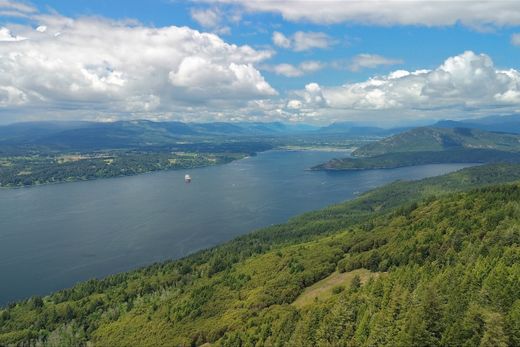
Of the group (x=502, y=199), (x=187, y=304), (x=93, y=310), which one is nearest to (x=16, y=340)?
(x=93, y=310)

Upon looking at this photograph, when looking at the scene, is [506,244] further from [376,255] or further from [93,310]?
[93,310]

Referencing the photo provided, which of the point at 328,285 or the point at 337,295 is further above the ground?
the point at 337,295

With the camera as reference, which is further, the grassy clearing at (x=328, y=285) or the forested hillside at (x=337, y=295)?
the grassy clearing at (x=328, y=285)

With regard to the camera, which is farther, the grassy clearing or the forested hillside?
the grassy clearing

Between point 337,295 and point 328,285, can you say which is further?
point 328,285
